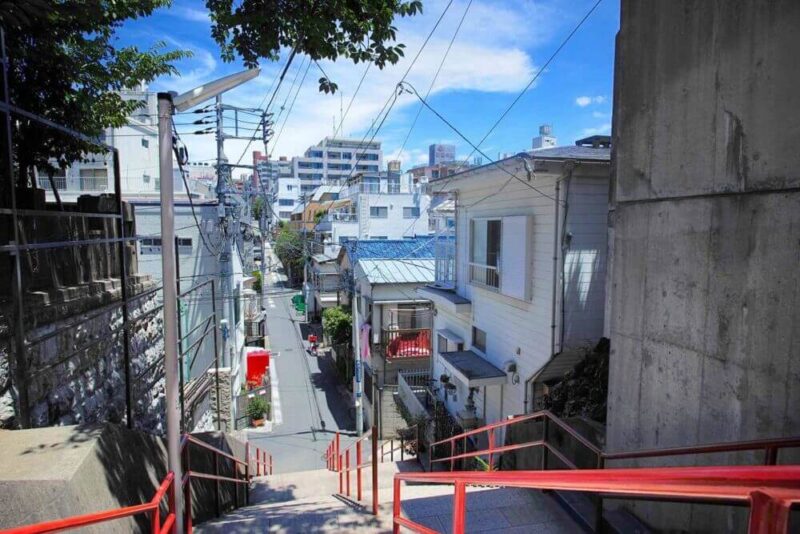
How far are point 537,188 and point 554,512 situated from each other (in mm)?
6245

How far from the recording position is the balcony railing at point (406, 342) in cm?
1914

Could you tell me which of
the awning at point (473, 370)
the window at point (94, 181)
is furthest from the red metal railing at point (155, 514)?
the window at point (94, 181)

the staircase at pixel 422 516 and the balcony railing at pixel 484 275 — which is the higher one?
the balcony railing at pixel 484 275

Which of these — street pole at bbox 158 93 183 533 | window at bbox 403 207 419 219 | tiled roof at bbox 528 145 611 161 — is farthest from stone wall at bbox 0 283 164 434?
window at bbox 403 207 419 219

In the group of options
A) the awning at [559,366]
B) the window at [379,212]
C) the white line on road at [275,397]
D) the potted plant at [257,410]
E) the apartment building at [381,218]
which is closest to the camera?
the awning at [559,366]

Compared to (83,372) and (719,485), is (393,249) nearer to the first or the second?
(83,372)

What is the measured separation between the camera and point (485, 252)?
11.3m

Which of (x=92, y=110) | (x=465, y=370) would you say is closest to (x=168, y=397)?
(x=92, y=110)

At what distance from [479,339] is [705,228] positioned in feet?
29.5

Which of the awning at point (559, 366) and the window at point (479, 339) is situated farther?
the window at point (479, 339)

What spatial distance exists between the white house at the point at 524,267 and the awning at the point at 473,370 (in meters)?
0.02

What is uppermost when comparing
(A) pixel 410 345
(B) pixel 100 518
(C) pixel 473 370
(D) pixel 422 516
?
(B) pixel 100 518

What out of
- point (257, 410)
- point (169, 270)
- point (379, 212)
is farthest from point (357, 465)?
point (379, 212)

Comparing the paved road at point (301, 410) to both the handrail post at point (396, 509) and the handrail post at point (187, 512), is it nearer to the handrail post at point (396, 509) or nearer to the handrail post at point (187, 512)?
the handrail post at point (187, 512)
